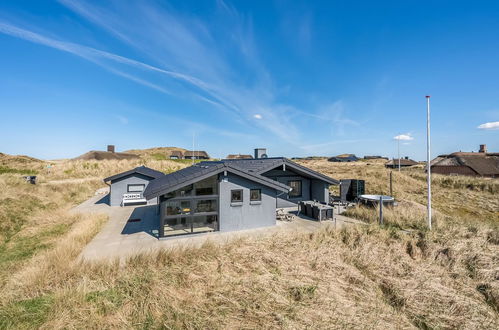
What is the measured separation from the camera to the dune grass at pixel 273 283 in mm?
4609

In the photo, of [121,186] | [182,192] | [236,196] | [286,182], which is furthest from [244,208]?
[121,186]

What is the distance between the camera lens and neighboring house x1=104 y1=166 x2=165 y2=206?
631 inches

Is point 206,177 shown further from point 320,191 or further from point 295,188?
point 320,191

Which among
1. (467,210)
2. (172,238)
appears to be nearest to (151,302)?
(172,238)

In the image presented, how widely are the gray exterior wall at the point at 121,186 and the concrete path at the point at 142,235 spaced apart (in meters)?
2.35

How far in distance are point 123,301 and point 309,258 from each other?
5622mm

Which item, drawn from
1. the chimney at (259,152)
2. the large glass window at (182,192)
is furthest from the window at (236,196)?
the chimney at (259,152)

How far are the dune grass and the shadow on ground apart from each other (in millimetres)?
1743

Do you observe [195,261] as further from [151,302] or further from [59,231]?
[59,231]

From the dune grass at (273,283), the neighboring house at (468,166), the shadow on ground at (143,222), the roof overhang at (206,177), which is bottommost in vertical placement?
the dune grass at (273,283)

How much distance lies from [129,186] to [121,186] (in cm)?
55

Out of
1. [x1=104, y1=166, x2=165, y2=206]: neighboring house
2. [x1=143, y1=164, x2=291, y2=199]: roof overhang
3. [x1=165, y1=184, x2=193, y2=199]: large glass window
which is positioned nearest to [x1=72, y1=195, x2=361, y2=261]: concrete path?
[x1=165, y1=184, x2=193, y2=199]: large glass window

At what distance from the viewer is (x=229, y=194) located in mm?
10367

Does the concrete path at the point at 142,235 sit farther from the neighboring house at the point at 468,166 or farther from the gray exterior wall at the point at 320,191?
the neighboring house at the point at 468,166
